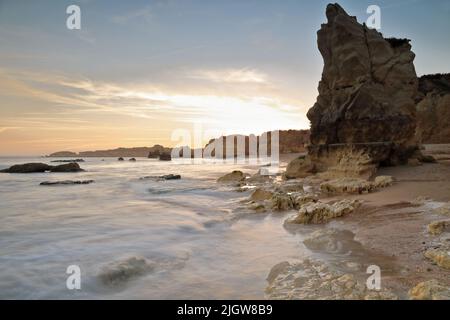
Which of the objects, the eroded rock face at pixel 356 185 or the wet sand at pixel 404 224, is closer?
the wet sand at pixel 404 224

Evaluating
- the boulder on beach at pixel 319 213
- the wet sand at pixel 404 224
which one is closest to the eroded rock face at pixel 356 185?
the wet sand at pixel 404 224

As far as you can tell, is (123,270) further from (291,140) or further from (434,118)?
(291,140)

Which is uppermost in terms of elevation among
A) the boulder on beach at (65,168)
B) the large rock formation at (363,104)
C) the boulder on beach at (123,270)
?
the large rock formation at (363,104)

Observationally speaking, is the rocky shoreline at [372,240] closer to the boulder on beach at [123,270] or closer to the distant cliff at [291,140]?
the boulder on beach at [123,270]

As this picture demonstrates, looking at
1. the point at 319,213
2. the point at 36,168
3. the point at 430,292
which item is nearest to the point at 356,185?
the point at 319,213

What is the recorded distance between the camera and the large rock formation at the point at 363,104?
12.6 metres

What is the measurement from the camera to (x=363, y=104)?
42.6ft

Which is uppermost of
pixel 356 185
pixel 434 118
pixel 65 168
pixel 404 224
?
pixel 434 118

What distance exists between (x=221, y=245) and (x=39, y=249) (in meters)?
3.40

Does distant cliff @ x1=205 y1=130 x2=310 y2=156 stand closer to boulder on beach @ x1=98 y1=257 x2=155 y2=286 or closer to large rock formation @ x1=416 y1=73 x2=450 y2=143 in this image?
large rock formation @ x1=416 y1=73 x2=450 y2=143

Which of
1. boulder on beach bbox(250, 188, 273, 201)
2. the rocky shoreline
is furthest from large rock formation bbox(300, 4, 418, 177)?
boulder on beach bbox(250, 188, 273, 201)

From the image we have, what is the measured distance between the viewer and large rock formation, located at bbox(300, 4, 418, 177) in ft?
41.4
